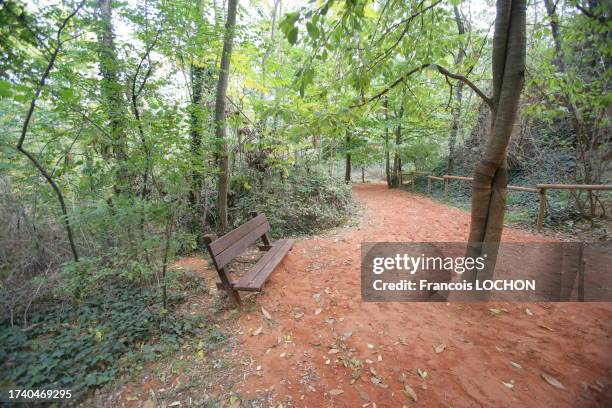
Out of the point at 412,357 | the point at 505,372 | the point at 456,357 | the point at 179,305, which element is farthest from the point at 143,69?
the point at 505,372

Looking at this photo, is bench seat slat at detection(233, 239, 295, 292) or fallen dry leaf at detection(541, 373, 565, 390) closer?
fallen dry leaf at detection(541, 373, 565, 390)

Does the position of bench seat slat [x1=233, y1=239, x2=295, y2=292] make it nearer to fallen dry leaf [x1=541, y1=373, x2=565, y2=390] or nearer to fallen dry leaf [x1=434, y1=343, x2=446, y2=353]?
fallen dry leaf [x1=434, y1=343, x2=446, y2=353]

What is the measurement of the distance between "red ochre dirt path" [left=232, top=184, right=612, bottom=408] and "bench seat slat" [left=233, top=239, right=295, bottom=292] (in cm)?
31

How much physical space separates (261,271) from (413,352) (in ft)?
7.03

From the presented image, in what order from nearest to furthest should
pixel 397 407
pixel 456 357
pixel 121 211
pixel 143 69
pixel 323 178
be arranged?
pixel 397 407 < pixel 456 357 < pixel 121 211 < pixel 143 69 < pixel 323 178

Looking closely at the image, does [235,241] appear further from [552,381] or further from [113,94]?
[552,381]

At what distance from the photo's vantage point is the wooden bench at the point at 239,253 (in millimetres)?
3219

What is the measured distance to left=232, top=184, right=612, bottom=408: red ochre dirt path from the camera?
6.63 feet

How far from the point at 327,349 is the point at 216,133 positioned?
14.5 ft

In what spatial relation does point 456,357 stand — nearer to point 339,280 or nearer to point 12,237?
point 339,280

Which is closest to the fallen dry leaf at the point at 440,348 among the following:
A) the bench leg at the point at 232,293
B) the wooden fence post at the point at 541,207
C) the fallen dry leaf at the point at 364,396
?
the fallen dry leaf at the point at 364,396

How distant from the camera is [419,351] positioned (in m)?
2.46

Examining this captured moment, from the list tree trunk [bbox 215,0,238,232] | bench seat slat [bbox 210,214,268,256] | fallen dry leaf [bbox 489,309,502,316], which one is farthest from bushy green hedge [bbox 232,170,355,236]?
fallen dry leaf [bbox 489,309,502,316]

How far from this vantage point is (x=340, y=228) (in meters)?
6.94
